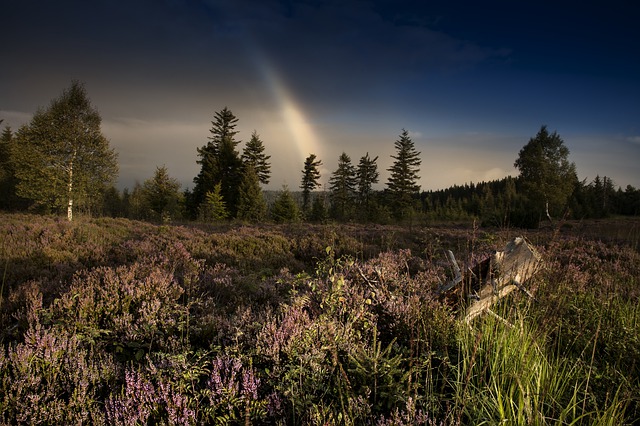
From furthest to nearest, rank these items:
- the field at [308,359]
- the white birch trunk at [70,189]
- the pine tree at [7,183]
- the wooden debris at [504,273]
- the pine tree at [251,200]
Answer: the pine tree at [7,183] → the pine tree at [251,200] → the white birch trunk at [70,189] → the wooden debris at [504,273] → the field at [308,359]

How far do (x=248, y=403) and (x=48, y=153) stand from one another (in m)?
28.3

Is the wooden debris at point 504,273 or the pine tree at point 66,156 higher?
the pine tree at point 66,156

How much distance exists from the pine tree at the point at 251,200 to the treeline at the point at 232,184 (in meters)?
0.11

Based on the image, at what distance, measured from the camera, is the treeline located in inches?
837

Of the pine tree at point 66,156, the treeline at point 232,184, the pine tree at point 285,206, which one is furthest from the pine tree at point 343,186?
the pine tree at point 66,156

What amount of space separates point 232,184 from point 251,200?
7.13 meters

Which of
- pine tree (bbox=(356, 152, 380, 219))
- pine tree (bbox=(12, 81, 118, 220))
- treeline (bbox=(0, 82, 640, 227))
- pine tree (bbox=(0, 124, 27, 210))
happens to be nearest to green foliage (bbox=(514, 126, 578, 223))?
treeline (bbox=(0, 82, 640, 227))

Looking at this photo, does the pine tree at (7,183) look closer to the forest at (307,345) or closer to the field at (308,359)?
the forest at (307,345)

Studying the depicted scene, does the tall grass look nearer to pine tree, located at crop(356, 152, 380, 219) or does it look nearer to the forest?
the forest

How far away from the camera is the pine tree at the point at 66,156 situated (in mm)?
20906

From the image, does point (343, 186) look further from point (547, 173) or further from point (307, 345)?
point (307, 345)

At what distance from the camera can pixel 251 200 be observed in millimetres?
31875

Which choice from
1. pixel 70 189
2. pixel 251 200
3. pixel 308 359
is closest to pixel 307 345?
pixel 308 359

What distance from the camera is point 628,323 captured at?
3.74m
